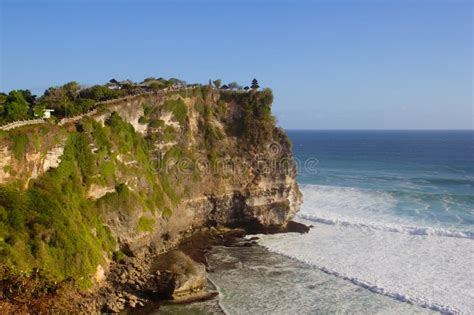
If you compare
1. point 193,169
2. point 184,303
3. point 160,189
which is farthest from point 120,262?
point 193,169

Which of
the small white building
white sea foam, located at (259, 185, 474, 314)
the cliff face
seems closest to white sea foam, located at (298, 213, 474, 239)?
white sea foam, located at (259, 185, 474, 314)

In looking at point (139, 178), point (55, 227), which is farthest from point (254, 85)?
point (55, 227)

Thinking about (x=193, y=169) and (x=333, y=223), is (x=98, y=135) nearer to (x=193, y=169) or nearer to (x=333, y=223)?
(x=193, y=169)

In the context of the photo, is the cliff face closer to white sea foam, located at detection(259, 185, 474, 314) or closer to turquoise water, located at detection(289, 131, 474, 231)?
white sea foam, located at detection(259, 185, 474, 314)

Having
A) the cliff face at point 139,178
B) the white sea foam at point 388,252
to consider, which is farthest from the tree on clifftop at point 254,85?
the white sea foam at point 388,252

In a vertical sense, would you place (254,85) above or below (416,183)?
above

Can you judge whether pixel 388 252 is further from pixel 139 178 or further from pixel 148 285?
pixel 139 178

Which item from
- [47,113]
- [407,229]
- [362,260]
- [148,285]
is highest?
[47,113]
